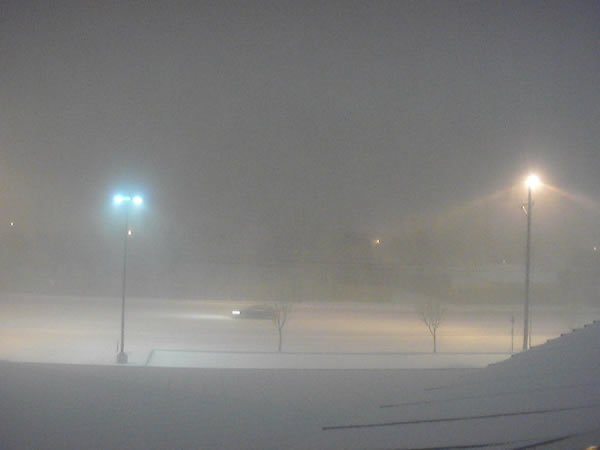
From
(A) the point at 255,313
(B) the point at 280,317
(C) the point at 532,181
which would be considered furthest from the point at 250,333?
(C) the point at 532,181

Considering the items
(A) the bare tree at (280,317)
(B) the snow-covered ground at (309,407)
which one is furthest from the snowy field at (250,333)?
(B) the snow-covered ground at (309,407)

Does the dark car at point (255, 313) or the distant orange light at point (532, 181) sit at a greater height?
the distant orange light at point (532, 181)

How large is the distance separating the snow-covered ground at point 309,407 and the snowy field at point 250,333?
7.67m

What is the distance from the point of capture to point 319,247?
50.3 metres

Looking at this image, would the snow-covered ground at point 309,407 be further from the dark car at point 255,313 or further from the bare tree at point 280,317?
the dark car at point 255,313

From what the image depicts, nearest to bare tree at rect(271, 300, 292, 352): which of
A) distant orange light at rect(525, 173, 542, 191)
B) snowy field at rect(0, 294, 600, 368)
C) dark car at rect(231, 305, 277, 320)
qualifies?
snowy field at rect(0, 294, 600, 368)

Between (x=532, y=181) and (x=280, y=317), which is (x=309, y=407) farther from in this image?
(x=280, y=317)

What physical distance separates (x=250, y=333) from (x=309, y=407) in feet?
60.8

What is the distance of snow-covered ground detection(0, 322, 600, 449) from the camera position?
3.93m

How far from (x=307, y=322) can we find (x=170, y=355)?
12.0 m

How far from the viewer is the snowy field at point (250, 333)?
1700 cm

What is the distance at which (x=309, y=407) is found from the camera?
19.6ft

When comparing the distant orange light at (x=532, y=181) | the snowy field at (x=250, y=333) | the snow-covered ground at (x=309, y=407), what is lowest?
the snow-covered ground at (x=309, y=407)

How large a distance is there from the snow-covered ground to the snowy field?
767cm
